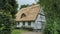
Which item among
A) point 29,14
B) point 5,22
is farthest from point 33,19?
point 5,22

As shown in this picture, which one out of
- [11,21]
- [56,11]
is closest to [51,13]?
[56,11]

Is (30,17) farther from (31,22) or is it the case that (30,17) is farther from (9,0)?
(9,0)

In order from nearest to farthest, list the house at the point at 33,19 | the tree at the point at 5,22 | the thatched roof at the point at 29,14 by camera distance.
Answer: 1. the tree at the point at 5,22
2. the house at the point at 33,19
3. the thatched roof at the point at 29,14

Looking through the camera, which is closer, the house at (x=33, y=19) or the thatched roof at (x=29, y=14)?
the house at (x=33, y=19)

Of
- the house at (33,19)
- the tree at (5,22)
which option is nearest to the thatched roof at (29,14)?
the house at (33,19)

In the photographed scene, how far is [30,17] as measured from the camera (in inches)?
1880

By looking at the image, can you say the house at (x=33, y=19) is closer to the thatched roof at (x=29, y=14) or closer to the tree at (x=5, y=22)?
the thatched roof at (x=29, y=14)

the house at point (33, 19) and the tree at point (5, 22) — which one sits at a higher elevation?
the tree at point (5, 22)

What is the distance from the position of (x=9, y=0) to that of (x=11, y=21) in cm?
754

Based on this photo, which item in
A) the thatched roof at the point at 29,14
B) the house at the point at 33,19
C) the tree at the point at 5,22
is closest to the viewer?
the tree at the point at 5,22

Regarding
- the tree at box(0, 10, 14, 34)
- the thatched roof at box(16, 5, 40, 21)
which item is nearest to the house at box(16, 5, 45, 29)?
the thatched roof at box(16, 5, 40, 21)

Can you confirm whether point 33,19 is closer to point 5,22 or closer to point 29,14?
A: point 29,14

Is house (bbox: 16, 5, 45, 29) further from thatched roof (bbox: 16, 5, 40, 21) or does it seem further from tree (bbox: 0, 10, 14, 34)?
tree (bbox: 0, 10, 14, 34)

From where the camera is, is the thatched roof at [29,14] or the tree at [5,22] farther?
the thatched roof at [29,14]
